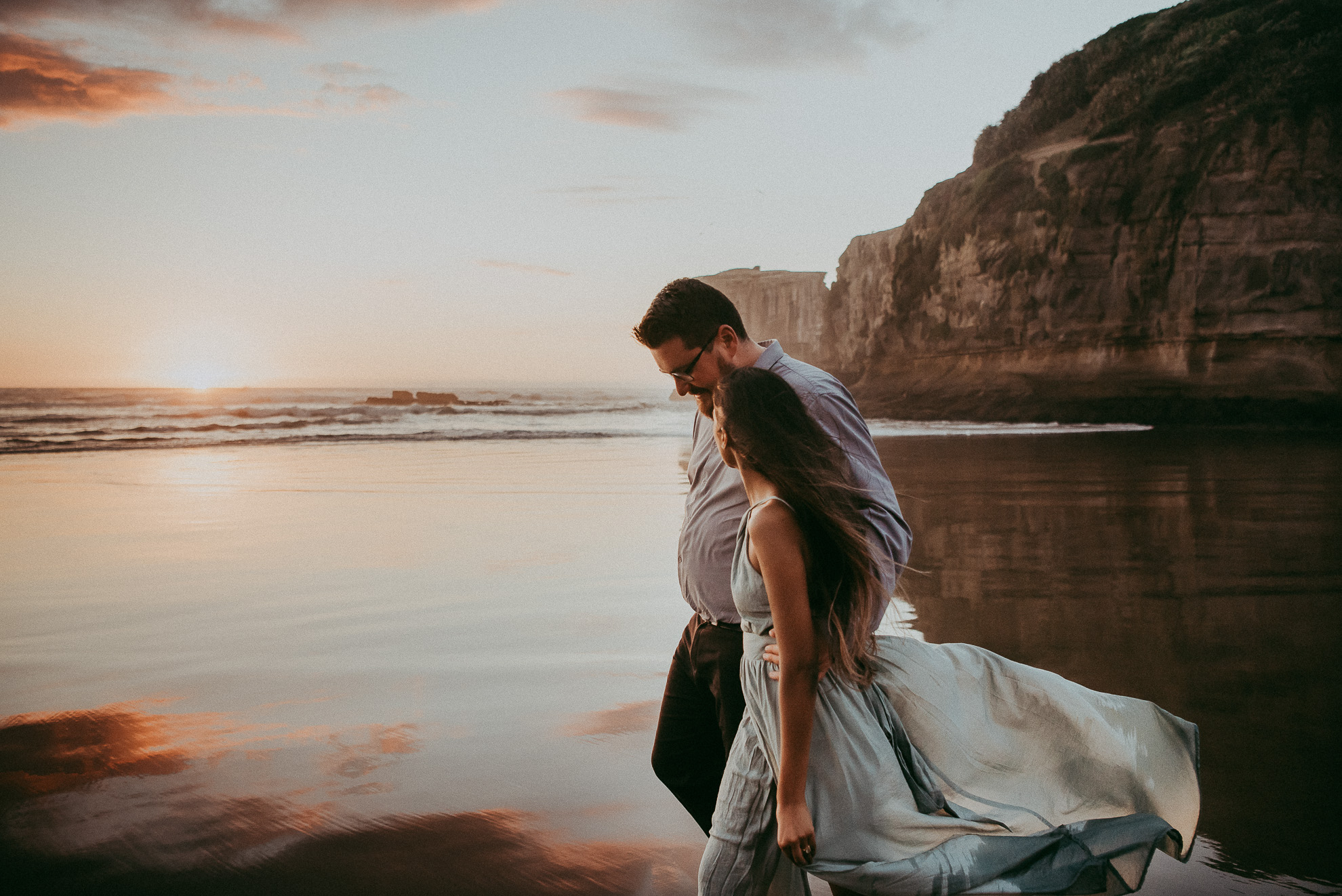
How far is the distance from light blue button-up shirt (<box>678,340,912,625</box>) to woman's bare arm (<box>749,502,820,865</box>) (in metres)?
0.25

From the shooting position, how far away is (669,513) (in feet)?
32.5

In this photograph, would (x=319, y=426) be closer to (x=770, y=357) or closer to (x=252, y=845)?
(x=252, y=845)

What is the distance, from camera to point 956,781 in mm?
1760

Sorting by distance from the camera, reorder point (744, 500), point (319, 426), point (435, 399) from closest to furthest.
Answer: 1. point (744, 500)
2. point (319, 426)
3. point (435, 399)

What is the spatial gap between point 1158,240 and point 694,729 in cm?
2736

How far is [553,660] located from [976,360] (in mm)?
28495

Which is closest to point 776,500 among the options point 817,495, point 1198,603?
point 817,495

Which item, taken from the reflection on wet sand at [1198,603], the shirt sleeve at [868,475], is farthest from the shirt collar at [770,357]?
the reflection on wet sand at [1198,603]

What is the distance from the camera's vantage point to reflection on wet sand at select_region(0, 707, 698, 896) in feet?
8.71

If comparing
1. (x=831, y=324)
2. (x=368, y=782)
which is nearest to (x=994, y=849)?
(x=368, y=782)

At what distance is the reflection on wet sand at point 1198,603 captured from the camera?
3.08m

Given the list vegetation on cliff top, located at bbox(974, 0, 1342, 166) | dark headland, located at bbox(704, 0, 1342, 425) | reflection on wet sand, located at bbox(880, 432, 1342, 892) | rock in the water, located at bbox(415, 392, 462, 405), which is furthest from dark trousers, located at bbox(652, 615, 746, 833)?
rock in the water, located at bbox(415, 392, 462, 405)

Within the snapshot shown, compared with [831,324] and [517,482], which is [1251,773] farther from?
[831,324]

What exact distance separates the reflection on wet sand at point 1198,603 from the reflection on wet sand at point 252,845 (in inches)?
83.1
